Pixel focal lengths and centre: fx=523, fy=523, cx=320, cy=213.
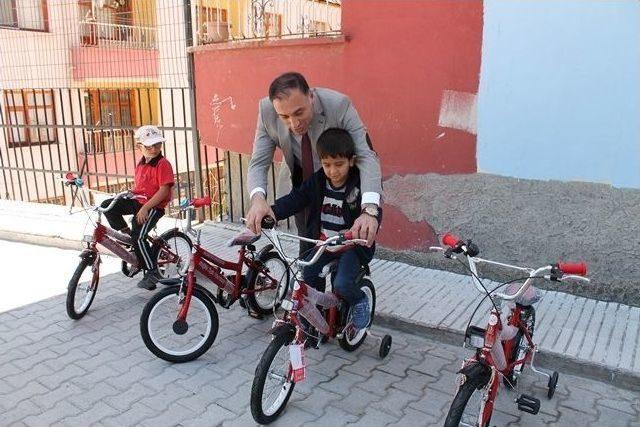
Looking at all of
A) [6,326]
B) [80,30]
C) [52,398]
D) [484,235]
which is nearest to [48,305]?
[6,326]

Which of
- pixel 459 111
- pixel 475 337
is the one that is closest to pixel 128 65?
pixel 459 111

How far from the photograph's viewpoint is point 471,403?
2582 mm

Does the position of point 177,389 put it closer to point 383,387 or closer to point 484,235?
point 383,387

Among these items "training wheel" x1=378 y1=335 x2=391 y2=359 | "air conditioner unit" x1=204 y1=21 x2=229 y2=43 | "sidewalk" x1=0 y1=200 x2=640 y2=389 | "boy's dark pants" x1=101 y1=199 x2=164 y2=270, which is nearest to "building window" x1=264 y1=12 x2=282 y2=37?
"air conditioner unit" x1=204 y1=21 x2=229 y2=43

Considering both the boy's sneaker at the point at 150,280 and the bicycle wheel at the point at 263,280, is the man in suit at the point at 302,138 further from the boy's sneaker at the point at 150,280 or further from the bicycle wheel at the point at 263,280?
the boy's sneaker at the point at 150,280

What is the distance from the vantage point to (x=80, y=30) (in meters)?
11.5

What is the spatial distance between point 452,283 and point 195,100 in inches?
156

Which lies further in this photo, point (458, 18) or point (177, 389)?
point (458, 18)

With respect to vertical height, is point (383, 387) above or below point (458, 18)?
below

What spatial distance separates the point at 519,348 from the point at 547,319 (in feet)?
4.08

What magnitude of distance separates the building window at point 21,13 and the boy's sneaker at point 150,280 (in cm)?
1000

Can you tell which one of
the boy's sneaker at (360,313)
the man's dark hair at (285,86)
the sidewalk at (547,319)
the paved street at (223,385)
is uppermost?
the man's dark hair at (285,86)

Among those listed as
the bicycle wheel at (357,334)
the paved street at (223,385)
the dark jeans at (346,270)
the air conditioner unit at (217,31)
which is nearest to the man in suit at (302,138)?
the dark jeans at (346,270)

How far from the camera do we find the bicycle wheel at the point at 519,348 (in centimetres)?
302
